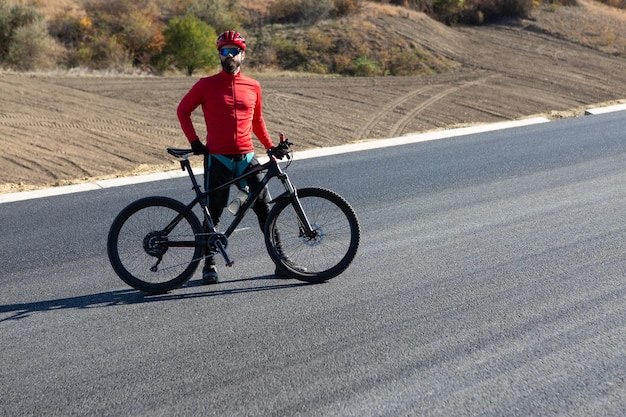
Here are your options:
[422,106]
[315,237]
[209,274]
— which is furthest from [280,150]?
[422,106]

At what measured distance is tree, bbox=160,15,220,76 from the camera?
29.1 metres

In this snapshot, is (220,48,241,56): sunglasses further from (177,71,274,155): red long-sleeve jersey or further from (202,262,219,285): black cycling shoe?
(202,262,219,285): black cycling shoe

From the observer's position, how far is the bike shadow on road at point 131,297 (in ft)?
21.4

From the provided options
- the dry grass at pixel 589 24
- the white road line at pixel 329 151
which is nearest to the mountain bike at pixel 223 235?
the white road line at pixel 329 151

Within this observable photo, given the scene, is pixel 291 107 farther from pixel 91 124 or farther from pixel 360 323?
pixel 360 323

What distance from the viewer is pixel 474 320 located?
19.6ft

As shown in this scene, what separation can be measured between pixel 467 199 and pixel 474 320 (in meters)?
4.67

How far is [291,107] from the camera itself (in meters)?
21.9

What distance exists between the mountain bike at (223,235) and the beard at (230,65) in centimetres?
67

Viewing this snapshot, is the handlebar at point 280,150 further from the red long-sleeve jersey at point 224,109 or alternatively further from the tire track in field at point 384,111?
the tire track in field at point 384,111

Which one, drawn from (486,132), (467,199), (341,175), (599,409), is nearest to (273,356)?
A: (599,409)

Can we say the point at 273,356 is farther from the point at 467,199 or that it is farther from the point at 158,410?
the point at 467,199

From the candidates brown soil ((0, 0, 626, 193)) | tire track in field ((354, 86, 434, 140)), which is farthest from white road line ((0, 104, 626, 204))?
tire track in field ((354, 86, 434, 140))

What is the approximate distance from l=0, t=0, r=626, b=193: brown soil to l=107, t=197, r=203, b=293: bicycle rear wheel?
262 inches
